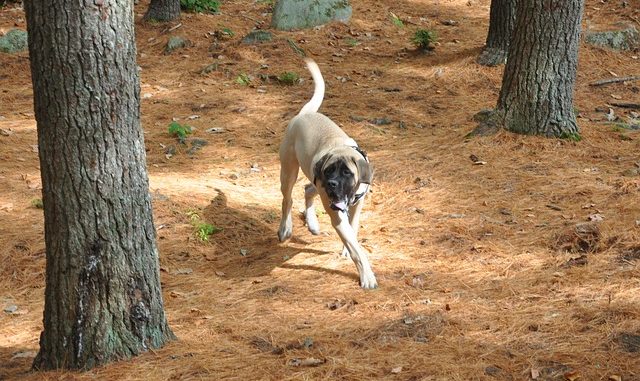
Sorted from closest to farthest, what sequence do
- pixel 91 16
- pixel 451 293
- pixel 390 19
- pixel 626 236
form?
pixel 91 16
pixel 451 293
pixel 626 236
pixel 390 19

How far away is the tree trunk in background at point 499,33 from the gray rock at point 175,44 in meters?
4.67

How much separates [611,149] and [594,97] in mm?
2015

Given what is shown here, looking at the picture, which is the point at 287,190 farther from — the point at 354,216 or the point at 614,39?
the point at 614,39

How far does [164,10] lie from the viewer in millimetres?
12633

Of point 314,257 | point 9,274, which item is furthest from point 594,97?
point 9,274

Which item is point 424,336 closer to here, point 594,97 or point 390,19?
point 594,97

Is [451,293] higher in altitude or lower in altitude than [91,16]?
lower

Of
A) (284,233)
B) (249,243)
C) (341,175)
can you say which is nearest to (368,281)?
(341,175)

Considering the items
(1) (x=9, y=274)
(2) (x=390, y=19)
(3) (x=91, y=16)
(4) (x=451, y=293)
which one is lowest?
(1) (x=9, y=274)

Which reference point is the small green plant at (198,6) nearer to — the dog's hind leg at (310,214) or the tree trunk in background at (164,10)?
the tree trunk in background at (164,10)

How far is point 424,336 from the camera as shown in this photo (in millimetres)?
4453

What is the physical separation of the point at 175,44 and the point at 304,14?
220 centimetres

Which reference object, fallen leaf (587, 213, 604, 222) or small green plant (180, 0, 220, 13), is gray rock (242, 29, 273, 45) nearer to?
small green plant (180, 0, 220, 13)

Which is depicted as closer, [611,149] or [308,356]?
[308,356]
